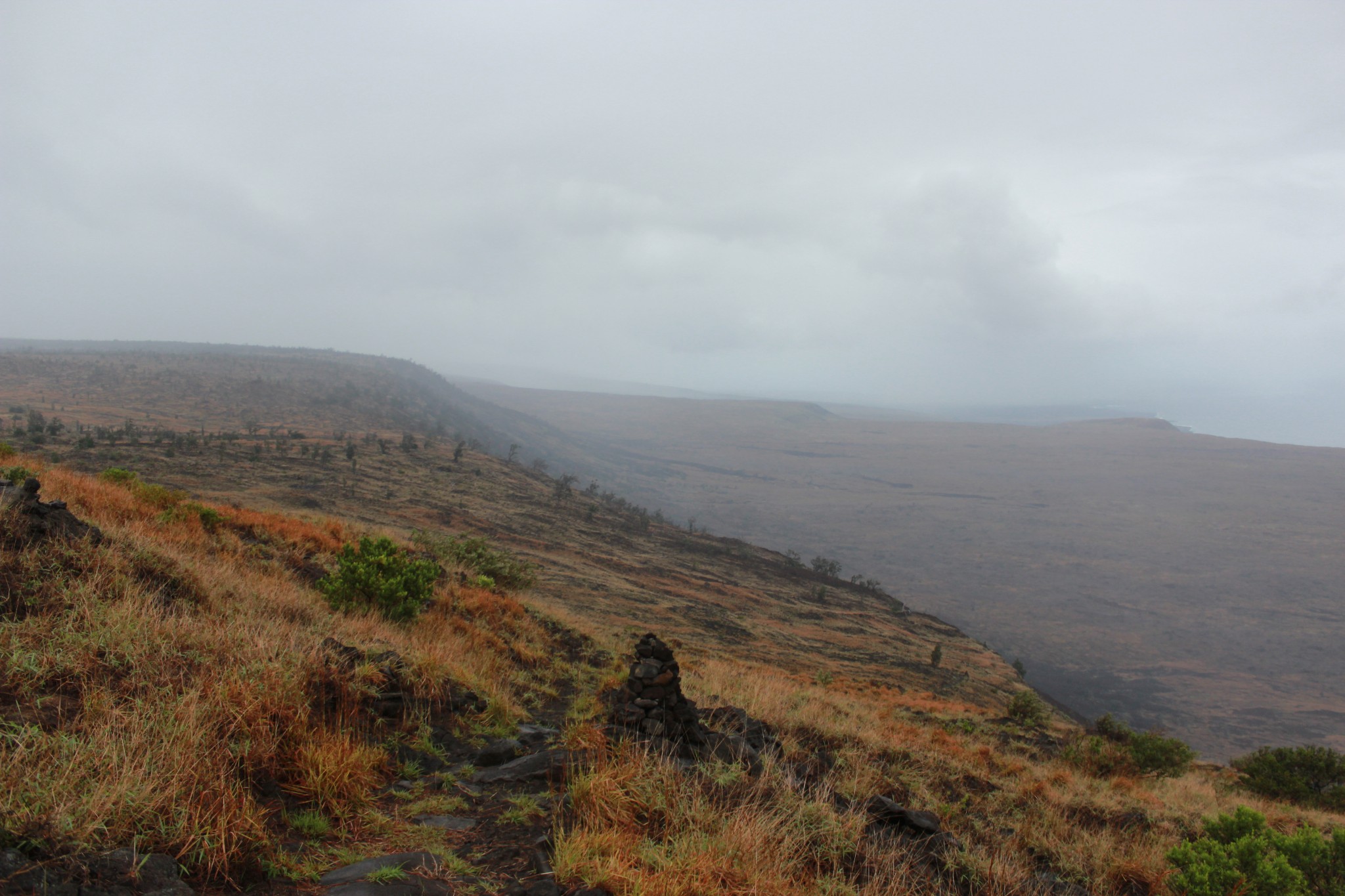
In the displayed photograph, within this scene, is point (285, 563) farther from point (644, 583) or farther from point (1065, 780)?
point (644, 583)

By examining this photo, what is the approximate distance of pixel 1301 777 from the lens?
15727 millimetres

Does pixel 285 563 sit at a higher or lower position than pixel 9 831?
lower

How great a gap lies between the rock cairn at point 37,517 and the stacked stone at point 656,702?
6460mm

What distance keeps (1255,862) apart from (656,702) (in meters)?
5.40

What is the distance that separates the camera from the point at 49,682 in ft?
13.8

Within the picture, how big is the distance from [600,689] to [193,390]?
101637 mm

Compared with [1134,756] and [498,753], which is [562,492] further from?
A: [498,753]

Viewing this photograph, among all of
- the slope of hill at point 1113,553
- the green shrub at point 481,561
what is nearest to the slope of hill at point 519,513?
the green shrub at point 481,561

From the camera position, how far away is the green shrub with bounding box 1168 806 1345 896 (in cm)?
472

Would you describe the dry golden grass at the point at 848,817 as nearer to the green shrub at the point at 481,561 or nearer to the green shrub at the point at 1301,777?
the green shrub at the point at 1301,777

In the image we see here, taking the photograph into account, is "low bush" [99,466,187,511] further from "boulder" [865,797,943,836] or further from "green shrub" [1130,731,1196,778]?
"green shrub" [1130,731,1196,778]

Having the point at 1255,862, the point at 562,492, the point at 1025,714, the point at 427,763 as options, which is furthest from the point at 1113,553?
the point at 427,763

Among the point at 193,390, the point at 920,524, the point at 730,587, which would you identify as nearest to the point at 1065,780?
the point at 730,587

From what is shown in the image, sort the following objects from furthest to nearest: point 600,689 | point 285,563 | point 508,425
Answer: point 508,425, point 285,563, point 600,689
